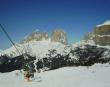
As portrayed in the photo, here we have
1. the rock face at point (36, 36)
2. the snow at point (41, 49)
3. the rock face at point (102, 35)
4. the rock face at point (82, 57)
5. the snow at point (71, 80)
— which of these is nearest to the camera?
the snow at point (71, 80)

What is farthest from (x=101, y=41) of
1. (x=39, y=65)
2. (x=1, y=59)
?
(x=1, y=59)

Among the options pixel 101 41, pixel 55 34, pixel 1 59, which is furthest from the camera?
pixel 55 34

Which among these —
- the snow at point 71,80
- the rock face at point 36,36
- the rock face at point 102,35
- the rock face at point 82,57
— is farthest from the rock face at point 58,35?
the snow at point 71,80

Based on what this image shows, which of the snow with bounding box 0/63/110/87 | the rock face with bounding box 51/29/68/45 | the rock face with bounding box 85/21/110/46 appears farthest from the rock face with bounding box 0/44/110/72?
the rock face with bounding box 51/29/68/45

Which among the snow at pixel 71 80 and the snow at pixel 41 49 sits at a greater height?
the snow at pixel 41 49

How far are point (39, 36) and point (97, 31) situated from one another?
112 metres

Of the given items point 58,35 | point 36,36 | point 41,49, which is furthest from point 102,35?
point 36,36

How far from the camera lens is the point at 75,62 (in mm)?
46344

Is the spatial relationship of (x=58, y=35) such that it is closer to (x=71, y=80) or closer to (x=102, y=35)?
(x=102, y=35)

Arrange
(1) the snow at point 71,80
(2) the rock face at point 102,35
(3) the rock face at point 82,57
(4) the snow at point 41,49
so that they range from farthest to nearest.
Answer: (4) the snow at point 41,49 < (2) the rock face at point 102,35 < (3) the rock face at point 82,57 < (1) the snow at point 71,80

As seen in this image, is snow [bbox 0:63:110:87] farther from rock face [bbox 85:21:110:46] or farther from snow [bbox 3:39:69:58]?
snow [bbox 3:39:69:58]

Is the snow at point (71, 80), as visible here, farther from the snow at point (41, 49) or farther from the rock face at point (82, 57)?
the snow at point (41, 49)

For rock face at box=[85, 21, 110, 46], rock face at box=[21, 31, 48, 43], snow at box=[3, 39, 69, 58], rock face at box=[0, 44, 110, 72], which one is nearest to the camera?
rock face at box=[0, 44, 110, 72]

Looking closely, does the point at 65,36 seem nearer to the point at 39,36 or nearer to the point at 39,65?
the point at 39,36
